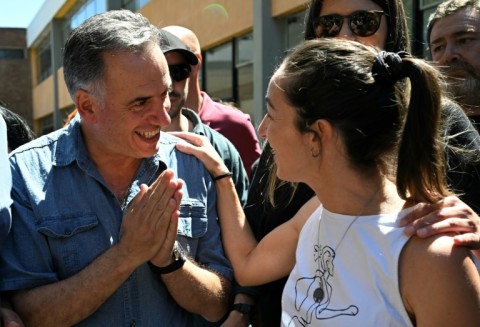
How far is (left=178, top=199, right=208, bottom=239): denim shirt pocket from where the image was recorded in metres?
2.31

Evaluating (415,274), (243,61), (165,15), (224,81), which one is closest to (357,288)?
(415,274)

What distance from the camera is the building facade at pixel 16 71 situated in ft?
124

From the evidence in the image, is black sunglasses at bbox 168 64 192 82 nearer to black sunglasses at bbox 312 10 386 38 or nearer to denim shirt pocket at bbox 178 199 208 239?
black sunglasses at bbox 312 10 386 38

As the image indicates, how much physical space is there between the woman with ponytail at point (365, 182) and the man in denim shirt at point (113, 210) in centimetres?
47

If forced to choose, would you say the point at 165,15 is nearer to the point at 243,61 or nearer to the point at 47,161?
the point at 243,61

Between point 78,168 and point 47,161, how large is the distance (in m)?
0.11

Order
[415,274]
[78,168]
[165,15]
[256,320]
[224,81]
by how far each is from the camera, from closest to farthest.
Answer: [415,274], [78,168], [256,320], [224,81], [165,15]

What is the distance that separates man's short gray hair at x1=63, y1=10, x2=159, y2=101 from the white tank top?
942mm

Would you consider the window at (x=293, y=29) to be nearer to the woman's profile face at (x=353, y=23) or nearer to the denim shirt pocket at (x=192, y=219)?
the woman's profile face at (x=353, y=23)

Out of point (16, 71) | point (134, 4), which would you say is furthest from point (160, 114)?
point (16, 71)

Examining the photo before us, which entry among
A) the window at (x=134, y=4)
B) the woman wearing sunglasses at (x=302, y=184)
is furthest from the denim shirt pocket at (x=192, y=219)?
the window at (x=134, y=4)

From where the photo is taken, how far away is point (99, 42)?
7.23 feet

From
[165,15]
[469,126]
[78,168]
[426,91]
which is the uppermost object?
[165,15]

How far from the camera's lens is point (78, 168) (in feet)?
7.41
